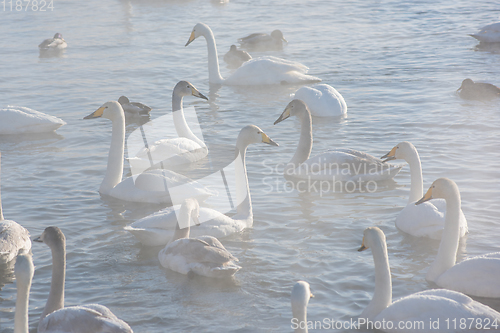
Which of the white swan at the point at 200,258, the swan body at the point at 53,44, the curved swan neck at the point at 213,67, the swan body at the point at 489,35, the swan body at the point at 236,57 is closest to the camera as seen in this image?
the white swan at the point at 200,258

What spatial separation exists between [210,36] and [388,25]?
332 inches

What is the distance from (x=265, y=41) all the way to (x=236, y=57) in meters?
1.86

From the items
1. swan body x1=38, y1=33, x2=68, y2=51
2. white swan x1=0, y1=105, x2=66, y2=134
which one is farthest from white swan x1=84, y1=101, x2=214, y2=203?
swan body x1=38, y1=33, x2=68, y2=51

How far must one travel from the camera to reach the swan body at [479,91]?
12930mm

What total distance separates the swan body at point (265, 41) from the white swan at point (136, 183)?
1104 cm

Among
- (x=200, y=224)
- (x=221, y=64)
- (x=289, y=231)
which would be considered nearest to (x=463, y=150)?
(x=289, y=231)

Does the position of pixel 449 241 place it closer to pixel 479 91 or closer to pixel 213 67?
pixel 479 91

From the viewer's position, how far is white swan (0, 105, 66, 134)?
36.8ft

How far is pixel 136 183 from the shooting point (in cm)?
837

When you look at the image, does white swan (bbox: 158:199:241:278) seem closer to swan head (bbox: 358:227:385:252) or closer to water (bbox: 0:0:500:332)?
water (bbox: 0:0:500:332)

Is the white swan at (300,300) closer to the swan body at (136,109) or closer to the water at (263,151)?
the water at (263,151)

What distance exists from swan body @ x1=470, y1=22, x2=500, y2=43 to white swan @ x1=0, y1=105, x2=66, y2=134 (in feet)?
40.8

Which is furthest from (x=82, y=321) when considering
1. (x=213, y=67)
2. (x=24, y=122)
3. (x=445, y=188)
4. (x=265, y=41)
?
(x=265, y=41)

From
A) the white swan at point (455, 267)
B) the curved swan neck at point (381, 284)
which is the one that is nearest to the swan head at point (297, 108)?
the white swan at point (455, 267)
